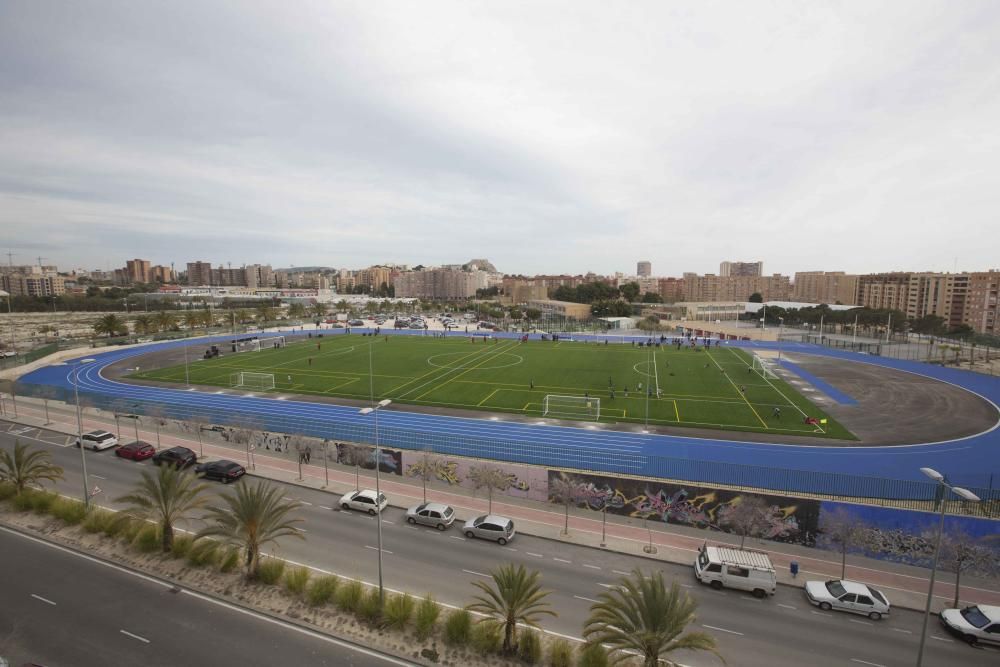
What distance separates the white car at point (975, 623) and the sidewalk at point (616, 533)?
1.22 meters

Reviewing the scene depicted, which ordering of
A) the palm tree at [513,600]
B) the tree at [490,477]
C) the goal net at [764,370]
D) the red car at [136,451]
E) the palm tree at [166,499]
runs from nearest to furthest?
the palm tree at [513,600], the palm tree at [166,499], the tree at [490,477], the red car at [136,451], the goal net at [764,370]

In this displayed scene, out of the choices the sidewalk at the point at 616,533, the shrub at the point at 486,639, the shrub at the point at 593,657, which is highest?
the shrub at the point at 593,657

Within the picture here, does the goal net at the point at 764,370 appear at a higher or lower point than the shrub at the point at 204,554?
higher

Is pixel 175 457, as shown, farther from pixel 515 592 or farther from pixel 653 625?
pixel 653 625

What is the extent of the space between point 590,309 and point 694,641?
397ft

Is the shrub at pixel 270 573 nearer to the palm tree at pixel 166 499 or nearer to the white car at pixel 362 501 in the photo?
the palm tree at pixel 166 499

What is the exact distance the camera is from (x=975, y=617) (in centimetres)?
1408

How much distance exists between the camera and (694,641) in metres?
10.8

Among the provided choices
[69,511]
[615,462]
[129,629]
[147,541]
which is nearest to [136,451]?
[69,511]

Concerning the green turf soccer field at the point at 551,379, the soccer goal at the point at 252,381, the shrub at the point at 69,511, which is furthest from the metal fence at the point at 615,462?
the soccer goal at the point at 252,381

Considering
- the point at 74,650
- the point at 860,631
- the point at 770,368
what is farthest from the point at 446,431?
the point at 770,368

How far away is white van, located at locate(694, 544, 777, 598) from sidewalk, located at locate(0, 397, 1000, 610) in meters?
1.31

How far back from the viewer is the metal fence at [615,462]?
1947cm

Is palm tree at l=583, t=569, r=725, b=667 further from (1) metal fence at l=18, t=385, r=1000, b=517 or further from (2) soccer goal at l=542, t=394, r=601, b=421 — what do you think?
(2) soccer goal at l=542, t=394, r=601, b=421
